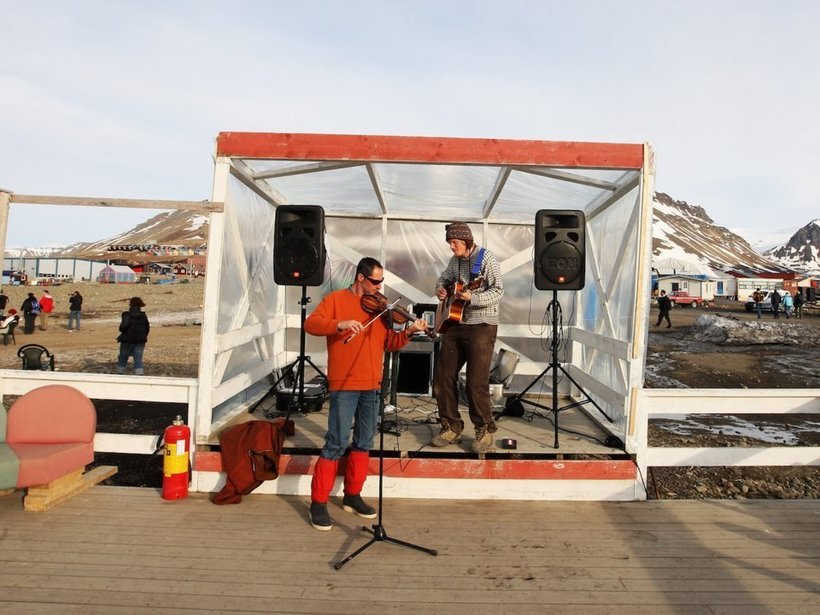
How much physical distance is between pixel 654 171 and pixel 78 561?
14.4ft

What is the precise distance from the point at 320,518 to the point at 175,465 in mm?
1168

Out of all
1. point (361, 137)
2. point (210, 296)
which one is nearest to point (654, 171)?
point (361, 137)

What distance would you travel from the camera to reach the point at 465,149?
3959mm

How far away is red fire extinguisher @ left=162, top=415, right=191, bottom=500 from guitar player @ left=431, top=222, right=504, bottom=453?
179 centimetres

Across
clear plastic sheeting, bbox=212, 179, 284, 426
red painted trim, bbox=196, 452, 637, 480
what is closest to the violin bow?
red painted trim, bbox=196, 452, 637, 480

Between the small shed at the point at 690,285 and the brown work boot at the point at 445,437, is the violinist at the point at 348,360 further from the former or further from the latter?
the small shed at the point at 690,285

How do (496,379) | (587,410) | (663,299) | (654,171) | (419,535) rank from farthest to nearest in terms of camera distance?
(663,299) < (496,379) < (587,410) < (654,171) < (419,535)

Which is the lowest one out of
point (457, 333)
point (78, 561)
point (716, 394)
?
point (78, 561)

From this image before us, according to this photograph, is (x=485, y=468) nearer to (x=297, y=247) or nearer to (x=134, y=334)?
(x=297, y=247)

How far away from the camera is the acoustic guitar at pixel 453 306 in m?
3.80

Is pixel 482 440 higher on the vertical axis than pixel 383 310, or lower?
lower

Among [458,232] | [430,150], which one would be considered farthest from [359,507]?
[430,150]

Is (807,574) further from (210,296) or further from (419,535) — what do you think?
(210,296)

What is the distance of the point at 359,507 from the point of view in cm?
344
